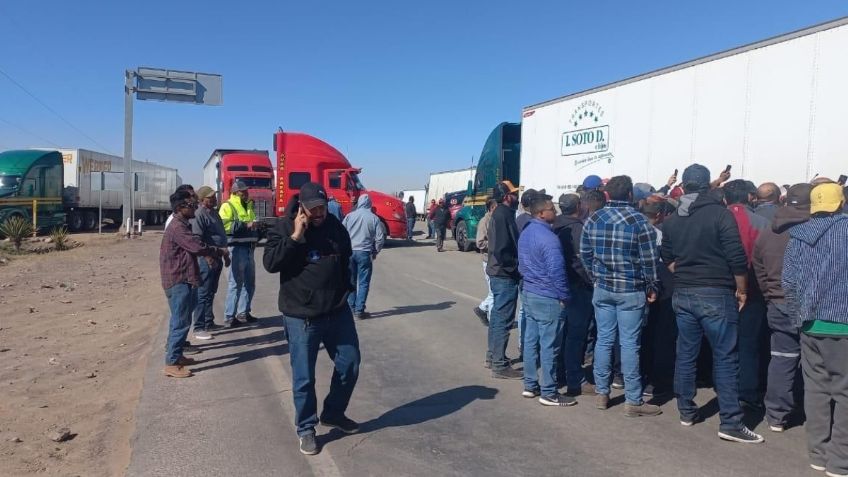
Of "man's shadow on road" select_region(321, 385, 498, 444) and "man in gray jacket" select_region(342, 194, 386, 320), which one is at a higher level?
"man in gray jacket" select_region(342, 194, 386, 320)

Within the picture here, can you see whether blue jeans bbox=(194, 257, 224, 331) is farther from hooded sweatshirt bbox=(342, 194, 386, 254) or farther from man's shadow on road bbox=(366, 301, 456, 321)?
man's shadow on road bbox=(366, 301, 456, 321)

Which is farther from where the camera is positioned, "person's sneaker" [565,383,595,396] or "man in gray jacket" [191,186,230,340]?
"man in gray jacket" [191,186,230,340]

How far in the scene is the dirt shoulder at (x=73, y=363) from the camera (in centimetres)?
456

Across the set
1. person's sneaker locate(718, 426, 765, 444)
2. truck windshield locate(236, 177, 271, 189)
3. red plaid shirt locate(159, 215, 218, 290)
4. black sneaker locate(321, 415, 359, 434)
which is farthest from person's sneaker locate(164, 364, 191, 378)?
truck windshield locate(236, 177, 271, 189)

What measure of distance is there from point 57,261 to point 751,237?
17.0 metres

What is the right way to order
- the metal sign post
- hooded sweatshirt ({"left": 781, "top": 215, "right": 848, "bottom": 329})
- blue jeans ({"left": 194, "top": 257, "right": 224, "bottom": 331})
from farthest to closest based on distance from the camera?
the metal sign post
blue jeans ({"left": 194, "top": 257, "right": 224, "bottom": 331})
hooded sweatshirt ({"left": 781, "top": 215, "right": 848, "bottom": 329})

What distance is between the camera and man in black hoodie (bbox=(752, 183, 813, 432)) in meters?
4.70

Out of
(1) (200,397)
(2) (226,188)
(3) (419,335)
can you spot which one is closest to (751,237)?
(3) (419,335)

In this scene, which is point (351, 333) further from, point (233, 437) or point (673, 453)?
point (673, 453)

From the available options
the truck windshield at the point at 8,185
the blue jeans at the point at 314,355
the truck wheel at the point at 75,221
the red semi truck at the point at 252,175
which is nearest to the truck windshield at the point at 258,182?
the red semi truck at the point at 252,175

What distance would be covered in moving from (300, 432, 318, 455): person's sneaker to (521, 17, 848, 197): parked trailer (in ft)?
22.8

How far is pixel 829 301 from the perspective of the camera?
4.05m

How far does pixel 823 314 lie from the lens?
407 cm

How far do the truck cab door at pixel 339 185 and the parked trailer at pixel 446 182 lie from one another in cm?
1780
